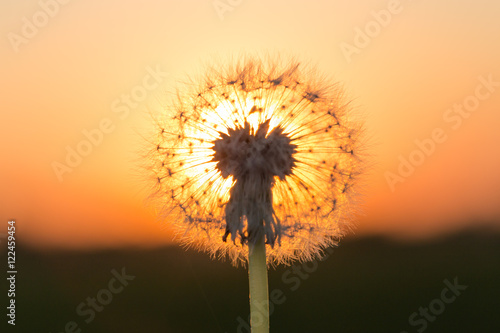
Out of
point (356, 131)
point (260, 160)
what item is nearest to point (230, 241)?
point (260, 160)

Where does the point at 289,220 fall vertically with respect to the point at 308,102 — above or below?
below

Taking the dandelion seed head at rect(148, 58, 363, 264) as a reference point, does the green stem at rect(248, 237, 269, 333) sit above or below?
below

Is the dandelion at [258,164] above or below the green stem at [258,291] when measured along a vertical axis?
above

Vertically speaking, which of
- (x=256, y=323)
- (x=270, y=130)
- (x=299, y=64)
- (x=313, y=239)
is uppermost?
(x=299, y=64)

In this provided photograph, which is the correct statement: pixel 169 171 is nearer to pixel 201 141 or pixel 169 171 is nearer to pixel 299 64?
pixel 201 141

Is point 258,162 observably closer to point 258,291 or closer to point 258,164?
point 258,164
